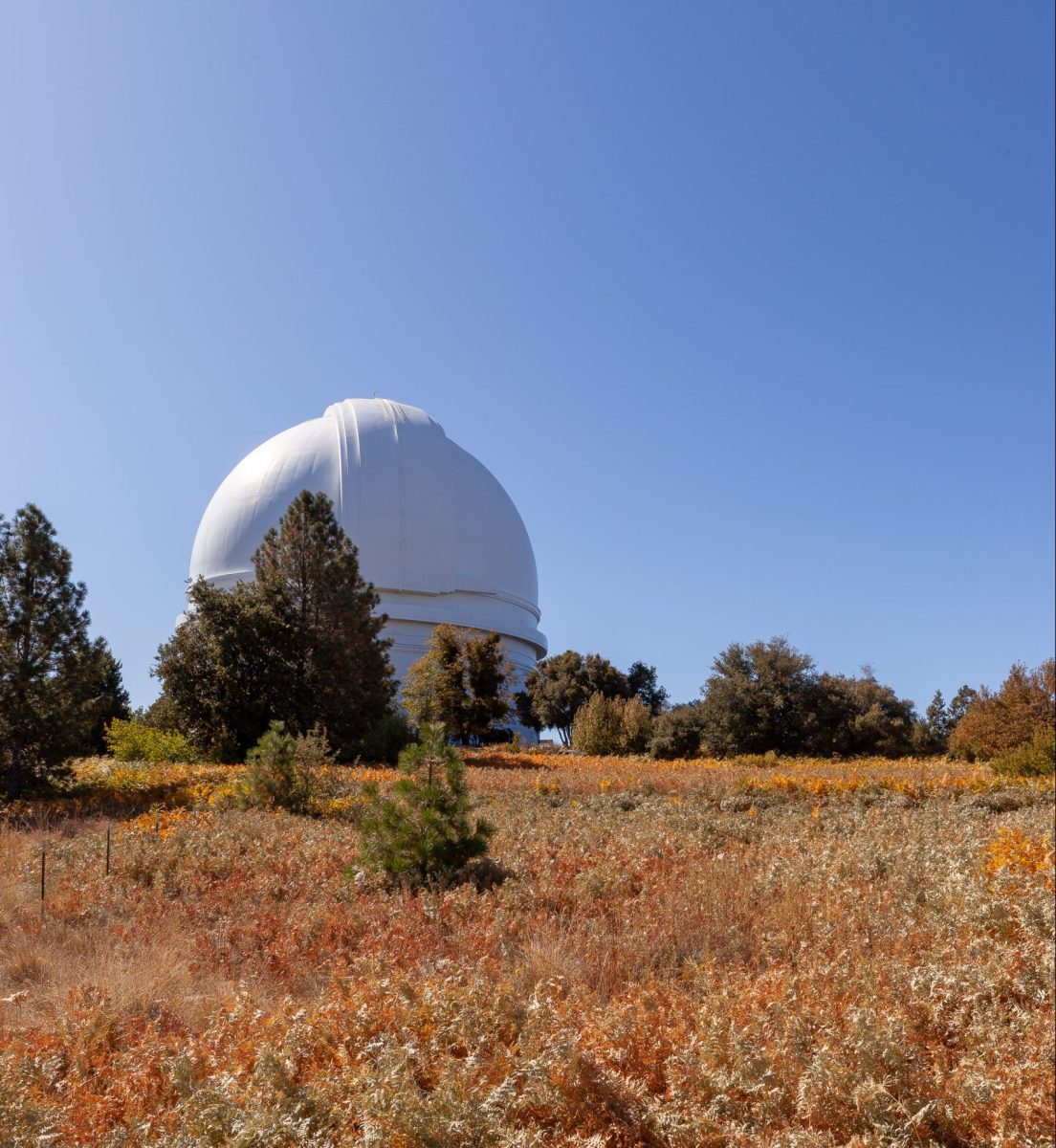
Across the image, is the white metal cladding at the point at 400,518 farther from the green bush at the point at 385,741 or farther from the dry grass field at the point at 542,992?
the dry grass field at the point at 542,992

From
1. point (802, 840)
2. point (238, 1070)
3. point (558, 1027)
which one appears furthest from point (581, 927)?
point (802, 840)

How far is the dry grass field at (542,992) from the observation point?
364 cm

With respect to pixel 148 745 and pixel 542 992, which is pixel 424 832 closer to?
pixel 542 992

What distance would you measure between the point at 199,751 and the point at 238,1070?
18.0 metres

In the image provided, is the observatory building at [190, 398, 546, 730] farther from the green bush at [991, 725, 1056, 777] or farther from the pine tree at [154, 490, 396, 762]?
the green bush at [991, 725, 1056, 777]

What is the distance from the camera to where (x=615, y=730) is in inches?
1110

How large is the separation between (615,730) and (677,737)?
2.57 m

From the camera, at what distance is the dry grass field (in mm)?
3645

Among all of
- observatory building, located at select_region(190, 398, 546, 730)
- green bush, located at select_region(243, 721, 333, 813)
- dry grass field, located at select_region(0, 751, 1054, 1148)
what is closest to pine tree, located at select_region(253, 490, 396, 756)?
green bush, located at select_region(243, 721, 333, 813)

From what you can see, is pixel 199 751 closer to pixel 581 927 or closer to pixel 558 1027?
pixel 581 927

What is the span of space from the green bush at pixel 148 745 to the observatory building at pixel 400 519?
19403 mm

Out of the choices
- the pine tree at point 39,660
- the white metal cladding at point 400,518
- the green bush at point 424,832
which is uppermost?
the white metal cladding at point 400,518

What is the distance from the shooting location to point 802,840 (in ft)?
28.8

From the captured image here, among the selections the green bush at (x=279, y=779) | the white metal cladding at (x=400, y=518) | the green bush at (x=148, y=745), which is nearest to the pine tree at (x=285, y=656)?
the green bush at (x=148, y=745)
